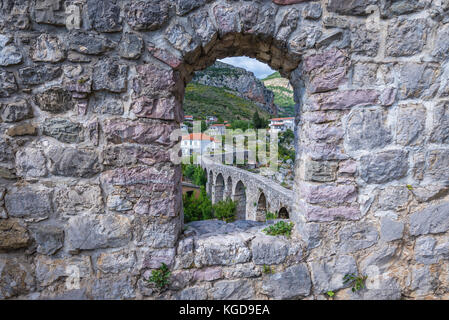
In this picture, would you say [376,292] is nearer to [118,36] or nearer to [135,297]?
[135,297]

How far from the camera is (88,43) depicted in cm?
167

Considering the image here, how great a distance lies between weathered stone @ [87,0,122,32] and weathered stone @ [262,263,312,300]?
7.01ft

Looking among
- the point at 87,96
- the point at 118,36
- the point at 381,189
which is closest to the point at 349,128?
the point at 381,189

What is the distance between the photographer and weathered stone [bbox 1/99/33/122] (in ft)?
5.52

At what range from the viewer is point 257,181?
15328 millimetres

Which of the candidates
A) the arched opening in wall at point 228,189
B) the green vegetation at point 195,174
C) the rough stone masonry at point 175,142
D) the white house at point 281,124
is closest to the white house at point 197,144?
the green vegetation at point 195,174

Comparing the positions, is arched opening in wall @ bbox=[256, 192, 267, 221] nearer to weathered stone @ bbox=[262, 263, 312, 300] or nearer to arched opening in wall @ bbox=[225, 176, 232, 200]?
arched opening in wall @ bbox=[225, 176, 232, 200]

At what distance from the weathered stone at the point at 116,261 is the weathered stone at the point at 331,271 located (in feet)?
4.57

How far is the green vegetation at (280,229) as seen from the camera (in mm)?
2016

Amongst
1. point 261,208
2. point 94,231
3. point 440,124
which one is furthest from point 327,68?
point 261,208

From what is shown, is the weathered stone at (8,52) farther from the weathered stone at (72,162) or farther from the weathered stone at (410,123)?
the weathered stone at (410,123)

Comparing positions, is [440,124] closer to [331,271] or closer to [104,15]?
[331,271]

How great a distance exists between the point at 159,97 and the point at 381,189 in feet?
5.92

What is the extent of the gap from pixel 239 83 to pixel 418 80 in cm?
7249
